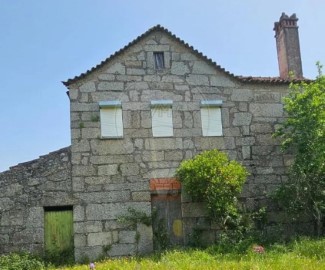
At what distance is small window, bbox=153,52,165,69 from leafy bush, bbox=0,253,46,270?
19.9ft

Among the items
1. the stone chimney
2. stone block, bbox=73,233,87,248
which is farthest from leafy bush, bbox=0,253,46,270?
the stone chimney

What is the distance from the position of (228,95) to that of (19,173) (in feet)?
20.1

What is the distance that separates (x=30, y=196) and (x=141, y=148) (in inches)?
123

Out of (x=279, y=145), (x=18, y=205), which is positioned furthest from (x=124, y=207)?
(x=279, y=145)

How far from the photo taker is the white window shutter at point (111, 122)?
12.7 metres

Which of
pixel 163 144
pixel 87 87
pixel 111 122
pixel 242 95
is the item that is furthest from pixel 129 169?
pixel 242 95

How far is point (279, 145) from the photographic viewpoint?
44.6ft

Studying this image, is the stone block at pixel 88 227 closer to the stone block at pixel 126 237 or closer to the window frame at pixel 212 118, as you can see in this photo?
the stone block at pixel 126 237

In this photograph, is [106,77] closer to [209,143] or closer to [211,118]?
[211,118]

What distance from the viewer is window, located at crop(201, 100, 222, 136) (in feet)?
43.3

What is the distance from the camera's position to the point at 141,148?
12.8 metres

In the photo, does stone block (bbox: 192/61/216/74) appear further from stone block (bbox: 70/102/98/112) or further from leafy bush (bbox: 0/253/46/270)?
leafy bush (bbox: 0/253/46/270)

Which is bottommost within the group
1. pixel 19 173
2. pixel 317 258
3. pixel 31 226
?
pixel 317 258

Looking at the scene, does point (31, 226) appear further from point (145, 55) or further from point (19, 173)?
point (145, 55)
